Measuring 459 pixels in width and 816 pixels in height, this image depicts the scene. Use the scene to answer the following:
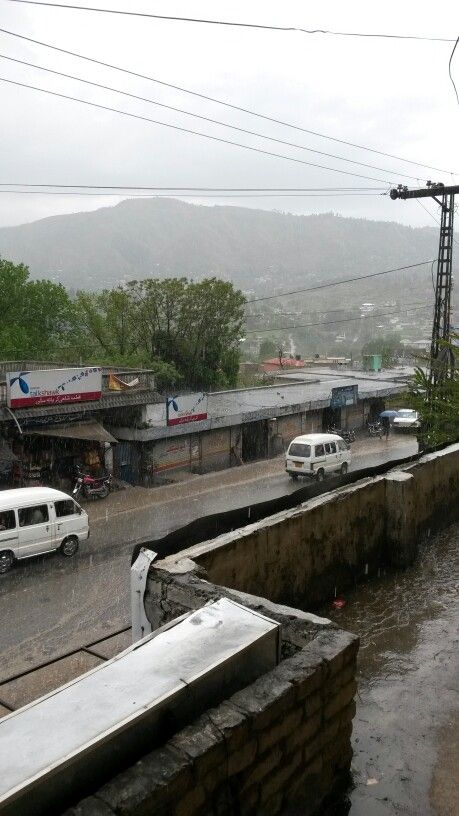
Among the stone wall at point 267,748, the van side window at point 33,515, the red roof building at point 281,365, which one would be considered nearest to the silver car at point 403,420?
the red roof building at point 281,365

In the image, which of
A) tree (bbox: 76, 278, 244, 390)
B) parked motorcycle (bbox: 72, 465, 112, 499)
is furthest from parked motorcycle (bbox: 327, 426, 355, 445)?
parked motorcycle (bbox: 72, 465, 112, 499)

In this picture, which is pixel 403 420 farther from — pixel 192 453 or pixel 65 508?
pixel 65 508

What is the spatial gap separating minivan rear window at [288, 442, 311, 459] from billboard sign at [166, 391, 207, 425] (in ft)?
11.0

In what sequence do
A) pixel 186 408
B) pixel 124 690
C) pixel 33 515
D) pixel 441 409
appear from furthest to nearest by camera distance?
pixel 186 408, pixel 441 409, pixel 33 515, pixel 124 690

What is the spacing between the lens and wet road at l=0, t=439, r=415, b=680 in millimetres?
9750

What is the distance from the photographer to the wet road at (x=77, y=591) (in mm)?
9750

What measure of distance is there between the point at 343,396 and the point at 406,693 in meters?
26.6

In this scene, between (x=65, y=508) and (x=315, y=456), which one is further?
(x=315, y=456)

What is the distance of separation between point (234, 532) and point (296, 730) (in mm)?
2150

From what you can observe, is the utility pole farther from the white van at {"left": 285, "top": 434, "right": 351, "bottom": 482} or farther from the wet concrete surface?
the wet concrete surface

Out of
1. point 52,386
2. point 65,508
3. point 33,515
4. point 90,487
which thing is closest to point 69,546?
point 65,508

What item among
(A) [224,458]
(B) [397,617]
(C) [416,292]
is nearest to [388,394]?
(A) [224,458]

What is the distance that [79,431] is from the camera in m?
19.1

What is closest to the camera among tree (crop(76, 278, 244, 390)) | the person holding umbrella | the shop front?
the shop front
